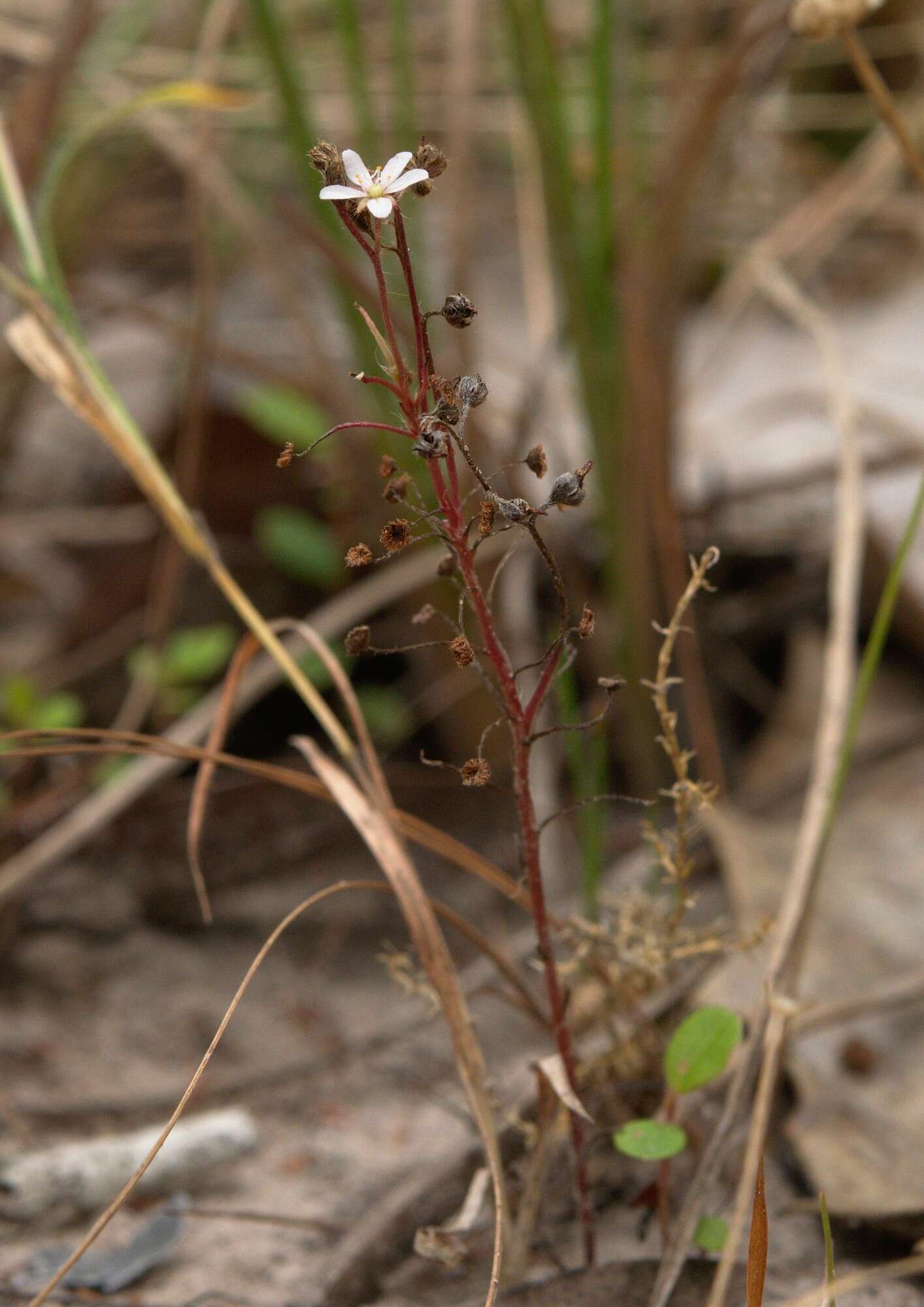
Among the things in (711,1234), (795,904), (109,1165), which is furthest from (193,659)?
(711,1234)

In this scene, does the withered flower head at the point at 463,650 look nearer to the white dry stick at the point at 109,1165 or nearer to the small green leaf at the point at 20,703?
the white dry stick at the point at 109,1165

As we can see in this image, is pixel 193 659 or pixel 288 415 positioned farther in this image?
pixel 288 415

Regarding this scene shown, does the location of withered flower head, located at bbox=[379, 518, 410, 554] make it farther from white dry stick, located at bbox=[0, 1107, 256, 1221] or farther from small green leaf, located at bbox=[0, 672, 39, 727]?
small green leaf, located at bbox=[0, 672, 39, 727]

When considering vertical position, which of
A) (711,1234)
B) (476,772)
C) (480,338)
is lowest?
(711,1234)

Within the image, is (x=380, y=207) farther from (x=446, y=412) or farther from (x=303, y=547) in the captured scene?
(x=303, y=547)

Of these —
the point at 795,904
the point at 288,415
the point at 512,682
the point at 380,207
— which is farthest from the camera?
the point at 288,415

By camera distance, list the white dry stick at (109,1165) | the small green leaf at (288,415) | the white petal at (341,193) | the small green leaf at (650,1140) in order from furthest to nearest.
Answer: the small green leaf at (288,415)
the white dry stick at (109,1165)
the small green leaf at (650,1140)
the white petal at (341,193)

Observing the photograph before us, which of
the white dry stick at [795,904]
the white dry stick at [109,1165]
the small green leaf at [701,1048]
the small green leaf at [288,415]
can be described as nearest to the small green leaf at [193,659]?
the small green leaf at [288,415]

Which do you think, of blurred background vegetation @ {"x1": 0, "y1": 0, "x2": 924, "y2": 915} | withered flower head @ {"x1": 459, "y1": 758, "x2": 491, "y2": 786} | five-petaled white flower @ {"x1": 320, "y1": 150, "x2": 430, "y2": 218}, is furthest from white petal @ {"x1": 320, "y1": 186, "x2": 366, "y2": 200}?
blurred background vegetation @ {"x1": 0, "y1": 0, "x2": 924, "y2": 915}
